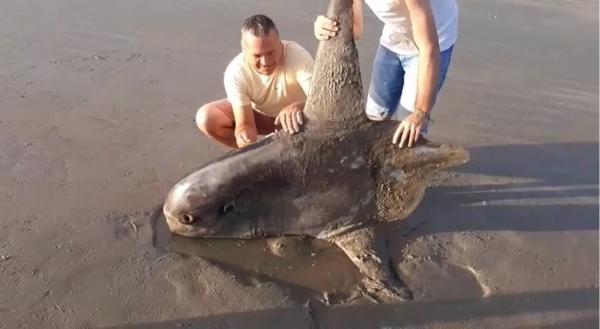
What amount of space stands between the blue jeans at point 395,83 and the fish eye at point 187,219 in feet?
4.86

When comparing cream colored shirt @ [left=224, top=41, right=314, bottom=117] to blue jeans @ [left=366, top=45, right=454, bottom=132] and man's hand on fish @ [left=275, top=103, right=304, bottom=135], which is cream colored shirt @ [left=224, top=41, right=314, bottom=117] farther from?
blue jeans @ [left=366, top=45, right=454, bottom=132]

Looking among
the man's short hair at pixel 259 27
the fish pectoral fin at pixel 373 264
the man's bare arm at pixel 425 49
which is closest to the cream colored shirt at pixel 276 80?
the man's short hair at pixel 259 27

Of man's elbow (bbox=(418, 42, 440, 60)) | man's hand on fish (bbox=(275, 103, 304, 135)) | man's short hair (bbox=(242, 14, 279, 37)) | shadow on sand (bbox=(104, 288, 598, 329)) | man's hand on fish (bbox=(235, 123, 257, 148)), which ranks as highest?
man's elbow (bbox=(418, 42, 440, 60))

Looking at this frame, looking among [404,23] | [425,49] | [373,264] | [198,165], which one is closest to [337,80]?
[425,49]

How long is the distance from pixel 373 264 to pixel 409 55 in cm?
139

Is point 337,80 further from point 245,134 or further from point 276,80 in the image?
point 245,134

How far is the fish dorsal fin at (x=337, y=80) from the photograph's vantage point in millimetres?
3717

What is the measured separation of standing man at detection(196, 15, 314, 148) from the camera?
4.09 metres

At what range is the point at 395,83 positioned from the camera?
4586 millimetres

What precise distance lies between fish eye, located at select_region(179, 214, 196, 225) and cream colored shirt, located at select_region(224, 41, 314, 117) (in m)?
0.85

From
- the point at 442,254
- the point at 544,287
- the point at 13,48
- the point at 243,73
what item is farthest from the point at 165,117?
the point at 544,287

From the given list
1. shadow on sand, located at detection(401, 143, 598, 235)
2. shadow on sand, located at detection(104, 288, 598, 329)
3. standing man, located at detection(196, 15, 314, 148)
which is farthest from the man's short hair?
shadow on sand, located at detection(104, 288, 598, 329)

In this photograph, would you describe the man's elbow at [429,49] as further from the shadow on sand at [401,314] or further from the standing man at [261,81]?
the shadow on sand at [401,314]

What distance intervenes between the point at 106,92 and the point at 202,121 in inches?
63.8
